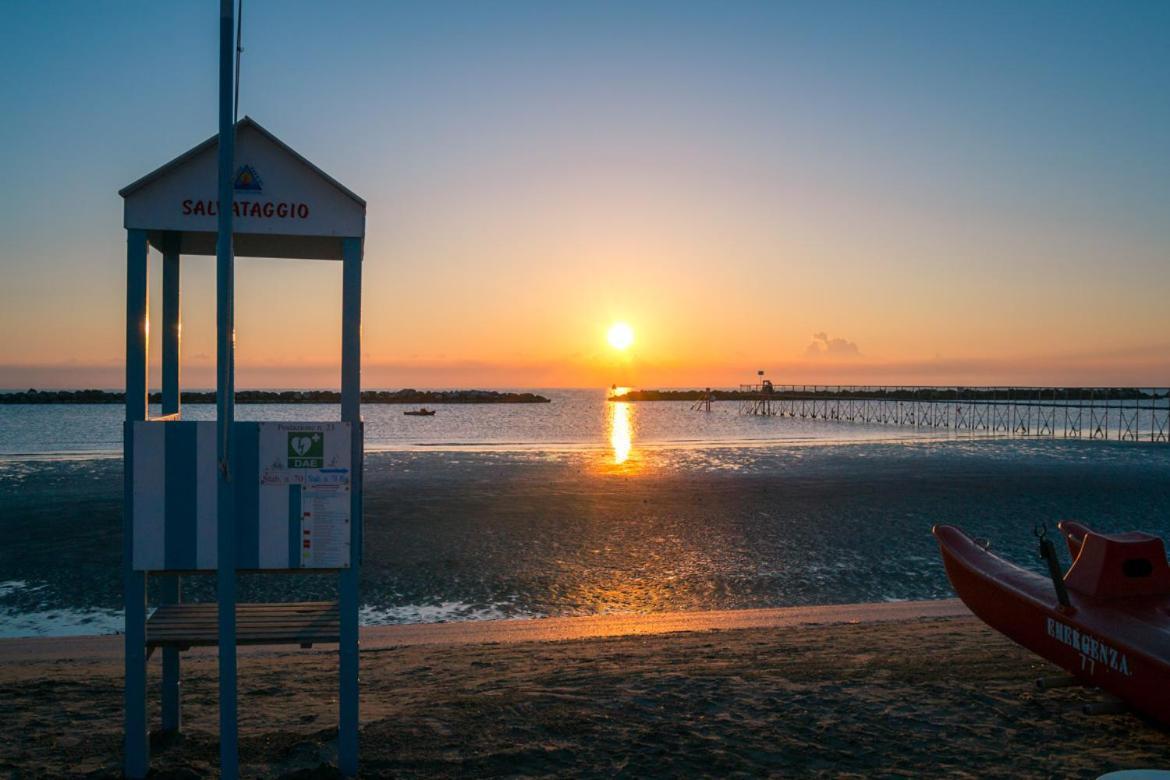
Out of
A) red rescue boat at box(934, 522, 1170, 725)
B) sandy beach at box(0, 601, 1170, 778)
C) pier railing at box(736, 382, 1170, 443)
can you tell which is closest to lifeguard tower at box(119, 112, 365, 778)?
sandy beach at box(0, 601, 1170, 778)

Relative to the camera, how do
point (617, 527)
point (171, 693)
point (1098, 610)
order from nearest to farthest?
1. point (171, 693)
2. point (1098, 610)
3. point (617, 527)

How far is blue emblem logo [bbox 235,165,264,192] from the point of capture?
4500 millimetres

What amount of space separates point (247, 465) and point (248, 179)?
1.59 metres

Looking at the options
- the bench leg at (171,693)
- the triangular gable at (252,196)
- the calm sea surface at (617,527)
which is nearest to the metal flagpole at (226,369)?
the triangular gable at (252,196)

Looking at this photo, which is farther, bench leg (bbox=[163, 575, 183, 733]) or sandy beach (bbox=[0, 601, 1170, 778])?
bench leg (bbox=[163, 575, 183, 733])

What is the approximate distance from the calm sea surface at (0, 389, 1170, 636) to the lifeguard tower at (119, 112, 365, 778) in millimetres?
6049

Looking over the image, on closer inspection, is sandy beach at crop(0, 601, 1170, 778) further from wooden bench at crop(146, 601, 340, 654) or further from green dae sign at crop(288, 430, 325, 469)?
green dae sign at crop(288, 430, 325, 469)

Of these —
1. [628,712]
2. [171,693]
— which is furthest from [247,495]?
[628,712]

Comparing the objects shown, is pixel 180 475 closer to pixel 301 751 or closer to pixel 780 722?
pixel 301 751

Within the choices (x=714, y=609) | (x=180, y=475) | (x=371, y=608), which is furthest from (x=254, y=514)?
(x=714, y=609)

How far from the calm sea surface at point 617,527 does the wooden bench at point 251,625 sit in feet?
18.2

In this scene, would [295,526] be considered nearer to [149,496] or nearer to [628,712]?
[149,496]

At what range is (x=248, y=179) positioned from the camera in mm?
4520

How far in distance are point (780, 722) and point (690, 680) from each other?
1.08 m
